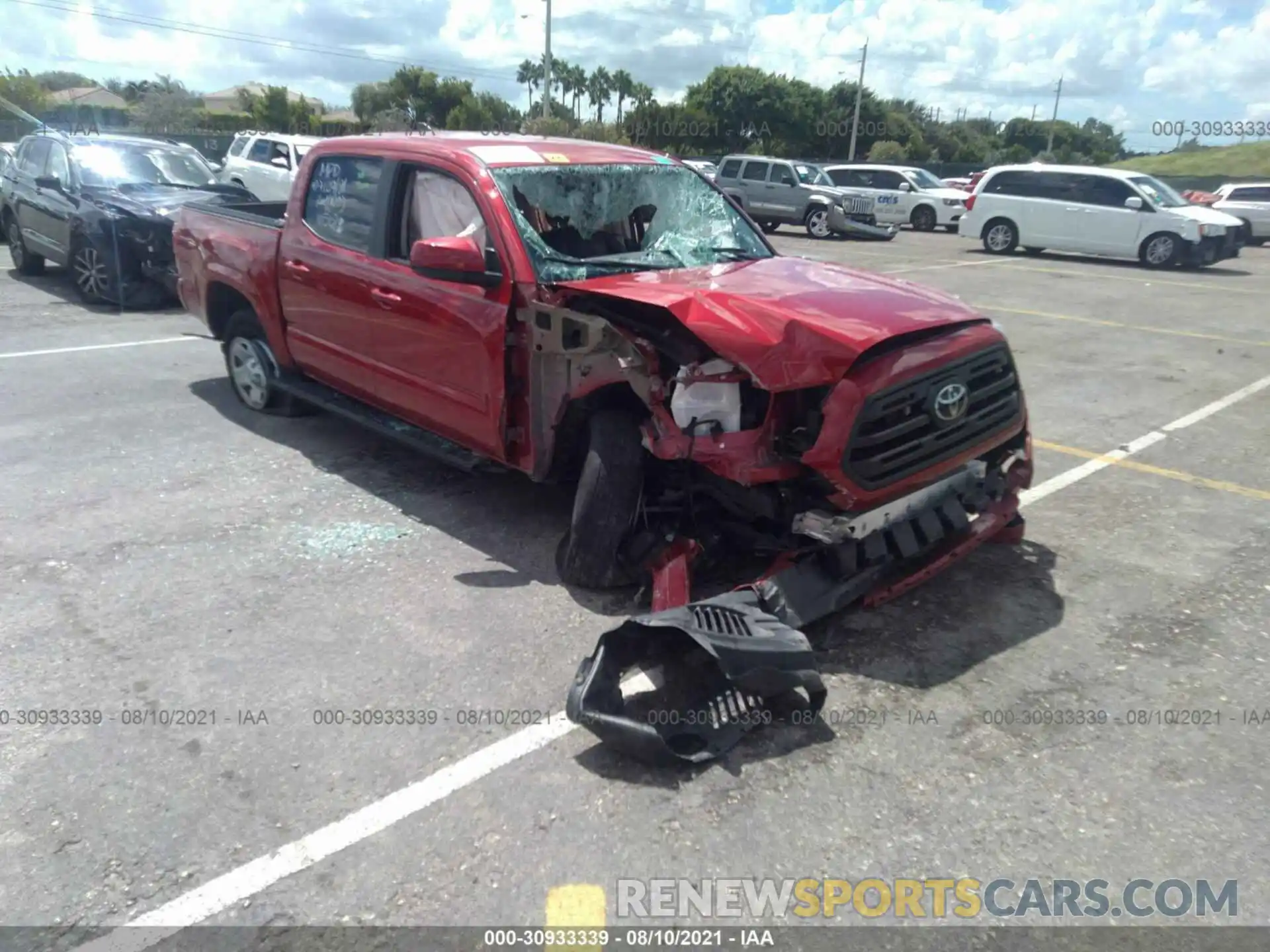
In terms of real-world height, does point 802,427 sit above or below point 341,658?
above

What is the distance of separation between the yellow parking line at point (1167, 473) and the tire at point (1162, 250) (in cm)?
1370

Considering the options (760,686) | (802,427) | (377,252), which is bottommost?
(760,686)

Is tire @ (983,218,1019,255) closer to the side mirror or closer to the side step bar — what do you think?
the side step bar

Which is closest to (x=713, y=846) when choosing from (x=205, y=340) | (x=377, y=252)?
(x=377, y=252)

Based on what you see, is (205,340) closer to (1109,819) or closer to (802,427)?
(802,427)

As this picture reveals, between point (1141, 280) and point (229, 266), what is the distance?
1492 cm

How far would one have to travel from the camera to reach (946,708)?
3.54 m

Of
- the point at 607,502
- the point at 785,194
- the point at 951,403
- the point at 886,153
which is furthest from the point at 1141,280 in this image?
the point at 886,153

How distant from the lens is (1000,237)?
19.8 meters

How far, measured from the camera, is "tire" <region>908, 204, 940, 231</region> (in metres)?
25.6

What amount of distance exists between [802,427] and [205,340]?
7.69 metres

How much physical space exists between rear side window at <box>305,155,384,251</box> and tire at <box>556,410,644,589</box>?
2084 millimetres

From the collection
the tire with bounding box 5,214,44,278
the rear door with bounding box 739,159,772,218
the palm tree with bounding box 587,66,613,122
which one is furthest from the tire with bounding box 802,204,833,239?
the palm tree with bounding box 587,66,613,122

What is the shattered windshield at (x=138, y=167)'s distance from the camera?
1132 cm
